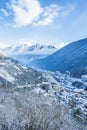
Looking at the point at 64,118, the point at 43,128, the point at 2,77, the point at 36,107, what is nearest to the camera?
the point at 43,128

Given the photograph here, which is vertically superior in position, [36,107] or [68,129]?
[36,107]

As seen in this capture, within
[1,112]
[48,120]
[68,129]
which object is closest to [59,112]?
[68,129]

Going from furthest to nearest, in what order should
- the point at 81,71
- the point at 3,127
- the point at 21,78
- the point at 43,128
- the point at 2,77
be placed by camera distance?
1. the point at 81,71
2. the point at 21,78
3. the point at 2,77
4. the point at 43,128
5. the point at 3,127

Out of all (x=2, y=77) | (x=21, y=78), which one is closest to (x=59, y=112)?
(x=2, y=77)

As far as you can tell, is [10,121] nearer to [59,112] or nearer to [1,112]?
[1,112]

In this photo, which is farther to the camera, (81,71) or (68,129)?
(81,71)

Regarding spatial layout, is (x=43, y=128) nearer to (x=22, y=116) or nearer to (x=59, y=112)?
(x=22, y=116)

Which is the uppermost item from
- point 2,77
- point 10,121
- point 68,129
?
point 2,77

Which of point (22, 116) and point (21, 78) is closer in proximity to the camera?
point (22, 116)

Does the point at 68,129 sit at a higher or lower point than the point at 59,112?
lower
